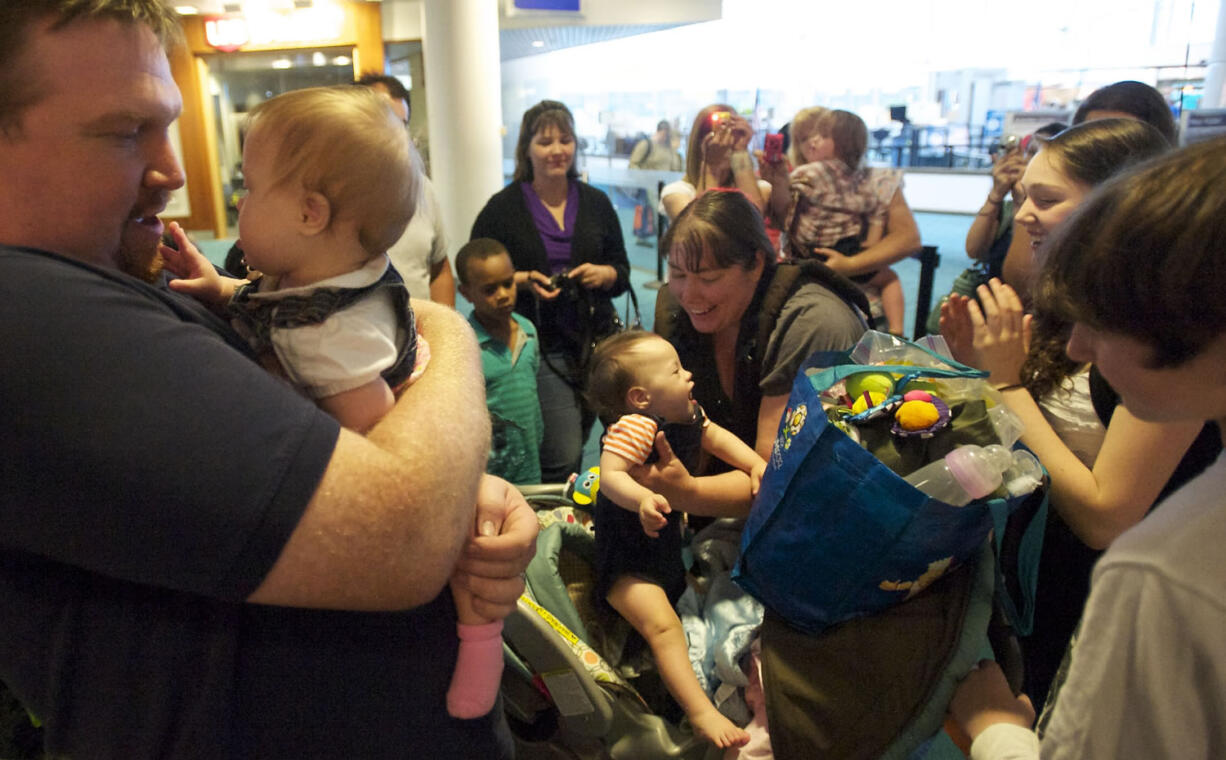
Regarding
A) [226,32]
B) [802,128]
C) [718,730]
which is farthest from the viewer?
[226,32]

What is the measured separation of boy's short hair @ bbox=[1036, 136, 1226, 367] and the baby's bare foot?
117 cm

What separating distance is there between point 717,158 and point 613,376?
6.51 ft

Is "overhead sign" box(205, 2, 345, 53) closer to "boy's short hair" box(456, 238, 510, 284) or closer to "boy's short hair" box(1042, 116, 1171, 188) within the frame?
"boy's short hair" box(456, 238, 510, 284)

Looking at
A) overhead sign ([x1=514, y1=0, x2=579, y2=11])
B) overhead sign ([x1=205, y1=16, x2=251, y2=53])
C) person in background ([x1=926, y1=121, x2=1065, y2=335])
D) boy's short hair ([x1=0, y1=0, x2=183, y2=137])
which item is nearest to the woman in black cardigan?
person in background ([x1=926, y1=121, x2=1065, y2=335])

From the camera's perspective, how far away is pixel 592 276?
3432mm

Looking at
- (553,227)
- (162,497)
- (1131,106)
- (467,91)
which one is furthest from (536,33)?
(162,497)

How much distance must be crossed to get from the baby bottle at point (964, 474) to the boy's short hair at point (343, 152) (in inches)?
39.1

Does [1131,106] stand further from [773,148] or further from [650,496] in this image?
[650,496]

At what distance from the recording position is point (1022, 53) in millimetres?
9062

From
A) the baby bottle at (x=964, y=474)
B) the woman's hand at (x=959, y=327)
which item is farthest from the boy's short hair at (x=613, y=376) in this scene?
the baby bottle at (x=964, y=474)

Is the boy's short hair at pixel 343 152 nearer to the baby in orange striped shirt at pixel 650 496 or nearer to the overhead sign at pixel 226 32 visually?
the baby in orange striped shirt at pixel 650 496

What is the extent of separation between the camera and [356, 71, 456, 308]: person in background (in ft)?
11.1

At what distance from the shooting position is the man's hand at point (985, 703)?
4.76 ft

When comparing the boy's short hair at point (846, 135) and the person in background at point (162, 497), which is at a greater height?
the boy's short hair at point (846, 135)
